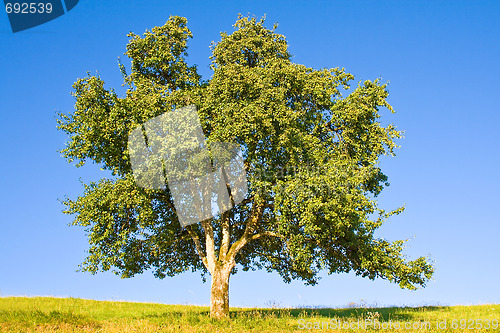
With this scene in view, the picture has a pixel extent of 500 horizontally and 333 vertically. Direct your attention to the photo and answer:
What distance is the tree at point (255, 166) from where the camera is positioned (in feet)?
80.3

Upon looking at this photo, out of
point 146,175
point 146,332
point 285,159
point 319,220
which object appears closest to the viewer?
point 146,332

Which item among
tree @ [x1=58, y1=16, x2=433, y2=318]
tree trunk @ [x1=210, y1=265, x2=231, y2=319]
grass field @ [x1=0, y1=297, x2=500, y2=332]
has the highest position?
tree @ [x1=58, y1=16, x2=433, y2=318]

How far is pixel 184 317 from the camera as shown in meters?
24.3

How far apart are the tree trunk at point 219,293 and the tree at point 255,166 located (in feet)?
0.20

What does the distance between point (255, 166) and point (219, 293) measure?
→ 8.11 meters

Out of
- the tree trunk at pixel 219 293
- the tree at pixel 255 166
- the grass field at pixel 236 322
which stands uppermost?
the tree at pixel 255 166

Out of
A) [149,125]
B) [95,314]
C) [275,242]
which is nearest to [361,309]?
[275,242]

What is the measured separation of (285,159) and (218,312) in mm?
10229

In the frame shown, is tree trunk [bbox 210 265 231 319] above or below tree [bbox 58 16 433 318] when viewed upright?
below

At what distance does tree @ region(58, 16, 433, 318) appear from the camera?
24.5 metres

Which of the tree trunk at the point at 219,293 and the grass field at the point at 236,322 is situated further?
the tree trunk at the point at 219,293

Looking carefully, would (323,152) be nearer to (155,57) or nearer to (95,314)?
(155,57)

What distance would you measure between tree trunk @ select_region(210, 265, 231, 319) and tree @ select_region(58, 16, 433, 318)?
62mm

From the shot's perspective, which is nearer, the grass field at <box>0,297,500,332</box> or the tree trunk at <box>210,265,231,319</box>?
the grass field at <box>0,297,500,332</box>
